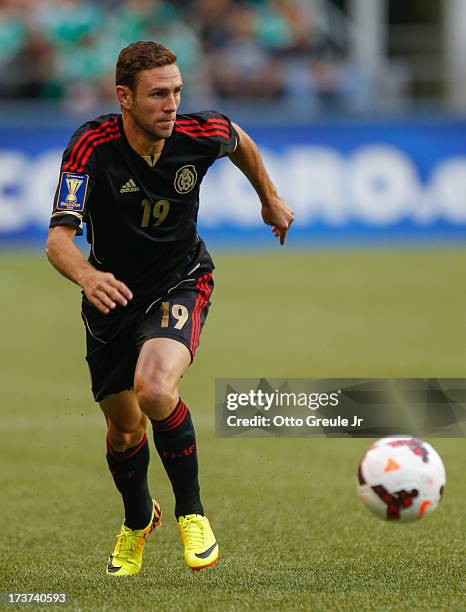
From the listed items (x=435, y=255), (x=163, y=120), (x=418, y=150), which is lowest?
(x=435, y=255)

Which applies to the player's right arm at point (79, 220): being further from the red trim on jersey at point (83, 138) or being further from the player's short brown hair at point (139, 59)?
the player's short brown hair at point (139, 59)

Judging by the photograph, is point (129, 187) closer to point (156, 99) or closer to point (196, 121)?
point (156, 99)

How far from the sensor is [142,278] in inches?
209

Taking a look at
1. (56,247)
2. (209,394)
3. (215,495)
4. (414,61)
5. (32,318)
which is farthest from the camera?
(414,61)

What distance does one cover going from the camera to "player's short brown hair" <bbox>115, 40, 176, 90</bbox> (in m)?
5.07

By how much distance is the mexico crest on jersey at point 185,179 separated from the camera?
5.30 metres

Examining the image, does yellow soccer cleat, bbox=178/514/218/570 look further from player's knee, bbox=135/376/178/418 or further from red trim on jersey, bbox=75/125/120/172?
red trim on jersey, bbox=75/125/120/172

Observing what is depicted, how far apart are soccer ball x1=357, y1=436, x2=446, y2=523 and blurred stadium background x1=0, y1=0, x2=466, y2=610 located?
29cm

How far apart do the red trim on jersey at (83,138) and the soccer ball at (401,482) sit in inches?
66.5

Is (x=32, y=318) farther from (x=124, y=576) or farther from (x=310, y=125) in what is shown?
(x=124, y=576)

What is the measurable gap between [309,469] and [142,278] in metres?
2.42

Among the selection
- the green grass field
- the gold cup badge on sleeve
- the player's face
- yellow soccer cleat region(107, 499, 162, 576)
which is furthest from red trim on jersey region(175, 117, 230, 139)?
the green grass field

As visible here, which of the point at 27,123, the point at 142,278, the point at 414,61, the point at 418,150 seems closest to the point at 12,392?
the point at 142,278

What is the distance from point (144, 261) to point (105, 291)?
0.67 meters
